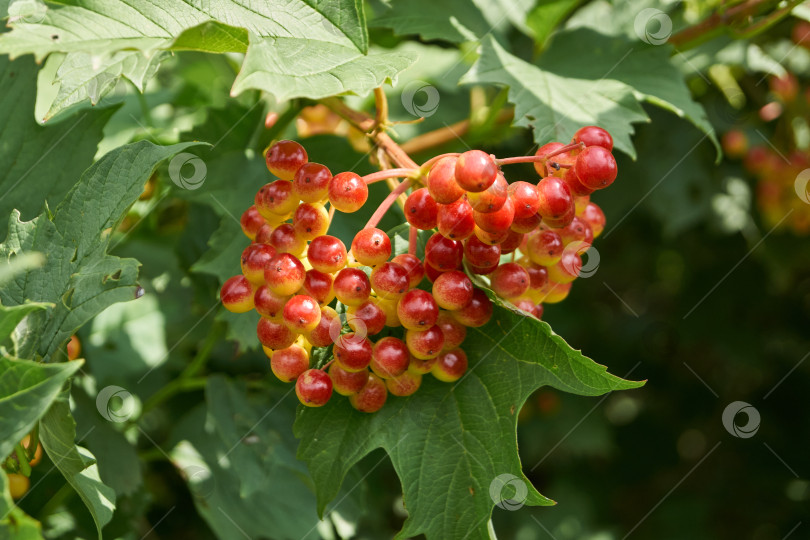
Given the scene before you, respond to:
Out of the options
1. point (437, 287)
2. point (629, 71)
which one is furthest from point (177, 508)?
point (629, 71)

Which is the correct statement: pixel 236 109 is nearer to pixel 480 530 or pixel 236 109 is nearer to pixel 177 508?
pixel 480 530

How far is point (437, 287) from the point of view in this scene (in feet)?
3.63

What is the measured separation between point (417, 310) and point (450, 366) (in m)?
0.17

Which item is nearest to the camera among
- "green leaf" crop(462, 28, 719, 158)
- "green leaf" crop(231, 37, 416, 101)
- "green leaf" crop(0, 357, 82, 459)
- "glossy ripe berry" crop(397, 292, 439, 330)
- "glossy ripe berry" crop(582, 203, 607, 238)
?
"green leaf" crop(0, 357, 82, 459)

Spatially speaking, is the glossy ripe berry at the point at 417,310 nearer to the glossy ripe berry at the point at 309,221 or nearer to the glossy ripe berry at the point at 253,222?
the glossy ripe berry at the point at 309,221

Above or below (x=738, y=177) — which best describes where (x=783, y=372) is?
below

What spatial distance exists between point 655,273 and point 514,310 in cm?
217

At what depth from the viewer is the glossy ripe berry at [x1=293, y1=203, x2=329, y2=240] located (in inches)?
44.1

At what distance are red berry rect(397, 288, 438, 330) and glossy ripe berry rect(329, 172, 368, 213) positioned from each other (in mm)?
177

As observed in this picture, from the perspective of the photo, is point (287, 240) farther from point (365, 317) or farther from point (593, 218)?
point (593, 218)

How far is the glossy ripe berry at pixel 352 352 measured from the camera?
1.10 metres

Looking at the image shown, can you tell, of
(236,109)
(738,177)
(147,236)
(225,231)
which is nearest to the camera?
(225,231)
